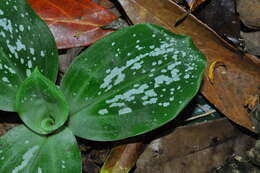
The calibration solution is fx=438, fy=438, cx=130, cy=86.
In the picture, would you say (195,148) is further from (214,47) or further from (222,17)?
(222,17)

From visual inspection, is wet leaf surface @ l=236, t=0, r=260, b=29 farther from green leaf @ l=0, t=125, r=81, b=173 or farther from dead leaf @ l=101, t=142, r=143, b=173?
green leaf @ l=0, t=125, r=81, b=173

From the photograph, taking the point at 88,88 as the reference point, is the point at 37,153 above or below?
below

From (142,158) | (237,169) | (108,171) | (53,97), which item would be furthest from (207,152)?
(53,97)

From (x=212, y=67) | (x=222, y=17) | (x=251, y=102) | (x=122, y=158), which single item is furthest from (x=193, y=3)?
(x=122, y=158)

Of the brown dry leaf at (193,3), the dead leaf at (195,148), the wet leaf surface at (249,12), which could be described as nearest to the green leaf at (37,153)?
the dead leaf at (195,148)

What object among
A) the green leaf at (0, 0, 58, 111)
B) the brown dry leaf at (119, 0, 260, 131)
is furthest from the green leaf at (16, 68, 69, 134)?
the brown dry leaf at (119, 0, 260, 131)

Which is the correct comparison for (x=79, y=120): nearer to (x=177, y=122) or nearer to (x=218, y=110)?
(x=177, y=122)
